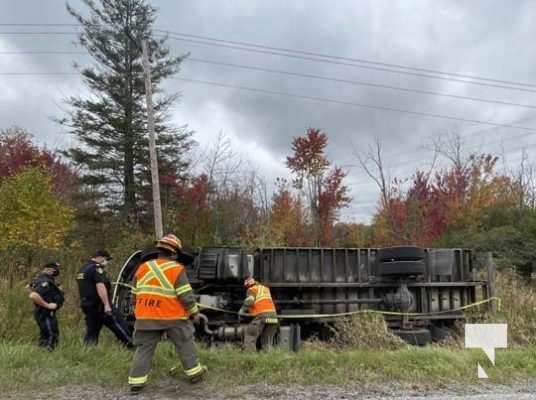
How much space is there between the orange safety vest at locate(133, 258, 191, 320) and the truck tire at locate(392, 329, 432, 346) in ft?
16.2

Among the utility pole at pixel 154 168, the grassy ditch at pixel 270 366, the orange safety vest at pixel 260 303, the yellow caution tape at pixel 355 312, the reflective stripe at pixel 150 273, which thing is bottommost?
the grassy ditch at pixel 270 366

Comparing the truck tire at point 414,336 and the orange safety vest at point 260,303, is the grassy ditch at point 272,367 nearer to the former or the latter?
the orange safety vest at point 260,303

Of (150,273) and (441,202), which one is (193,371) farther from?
(441,202)

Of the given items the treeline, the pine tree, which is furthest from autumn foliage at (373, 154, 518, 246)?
the pine tree

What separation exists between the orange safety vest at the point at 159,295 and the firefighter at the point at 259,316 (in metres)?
2.51

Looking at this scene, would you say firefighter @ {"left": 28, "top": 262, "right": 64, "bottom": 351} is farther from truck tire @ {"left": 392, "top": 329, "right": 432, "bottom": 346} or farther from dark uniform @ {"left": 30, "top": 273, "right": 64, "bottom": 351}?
truck tire @ {"left": 392, "top": 329, "right": 432, "bottom": 346}

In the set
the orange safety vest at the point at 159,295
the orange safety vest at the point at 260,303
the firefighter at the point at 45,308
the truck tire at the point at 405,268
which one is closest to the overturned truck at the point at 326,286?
the truck tire at the point at 405,268

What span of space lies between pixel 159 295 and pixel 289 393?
1.75 m

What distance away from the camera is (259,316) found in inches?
273

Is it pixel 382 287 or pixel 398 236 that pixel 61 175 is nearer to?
pixel 398 236

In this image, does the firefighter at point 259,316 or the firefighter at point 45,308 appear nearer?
the firefighter at point 45,308

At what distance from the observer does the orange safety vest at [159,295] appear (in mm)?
4551

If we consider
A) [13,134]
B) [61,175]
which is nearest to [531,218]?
[61,175]

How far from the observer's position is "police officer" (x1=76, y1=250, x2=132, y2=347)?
21.0 feet
